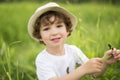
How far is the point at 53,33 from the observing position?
8.28 feet

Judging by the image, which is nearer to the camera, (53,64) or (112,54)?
(112,54)

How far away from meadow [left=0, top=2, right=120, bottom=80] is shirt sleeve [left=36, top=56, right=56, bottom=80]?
250 mm

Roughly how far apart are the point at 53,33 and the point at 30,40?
8.64 feet

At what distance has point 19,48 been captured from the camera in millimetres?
4883

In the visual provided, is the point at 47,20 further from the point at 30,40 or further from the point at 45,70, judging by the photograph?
the point at 30,40

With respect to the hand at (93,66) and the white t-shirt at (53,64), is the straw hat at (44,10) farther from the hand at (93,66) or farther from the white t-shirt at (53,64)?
the hand at (93,66)

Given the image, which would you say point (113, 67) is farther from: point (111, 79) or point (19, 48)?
point (19, 48)

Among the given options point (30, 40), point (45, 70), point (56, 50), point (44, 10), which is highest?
point (44, 10)

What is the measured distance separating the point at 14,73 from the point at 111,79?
0.88m

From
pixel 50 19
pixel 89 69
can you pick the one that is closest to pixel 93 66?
pixel 89 69

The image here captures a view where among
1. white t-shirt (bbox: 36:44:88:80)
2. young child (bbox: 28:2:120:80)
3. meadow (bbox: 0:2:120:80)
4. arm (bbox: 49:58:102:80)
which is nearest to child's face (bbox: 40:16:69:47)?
young child (bbox: 28:2:120:80)

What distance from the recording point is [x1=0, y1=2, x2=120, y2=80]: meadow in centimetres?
327

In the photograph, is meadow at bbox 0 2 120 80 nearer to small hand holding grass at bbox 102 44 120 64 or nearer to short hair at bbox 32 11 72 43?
short hair at bbox 32 11 72 43

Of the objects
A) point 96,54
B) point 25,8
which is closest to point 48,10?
point 96,54
